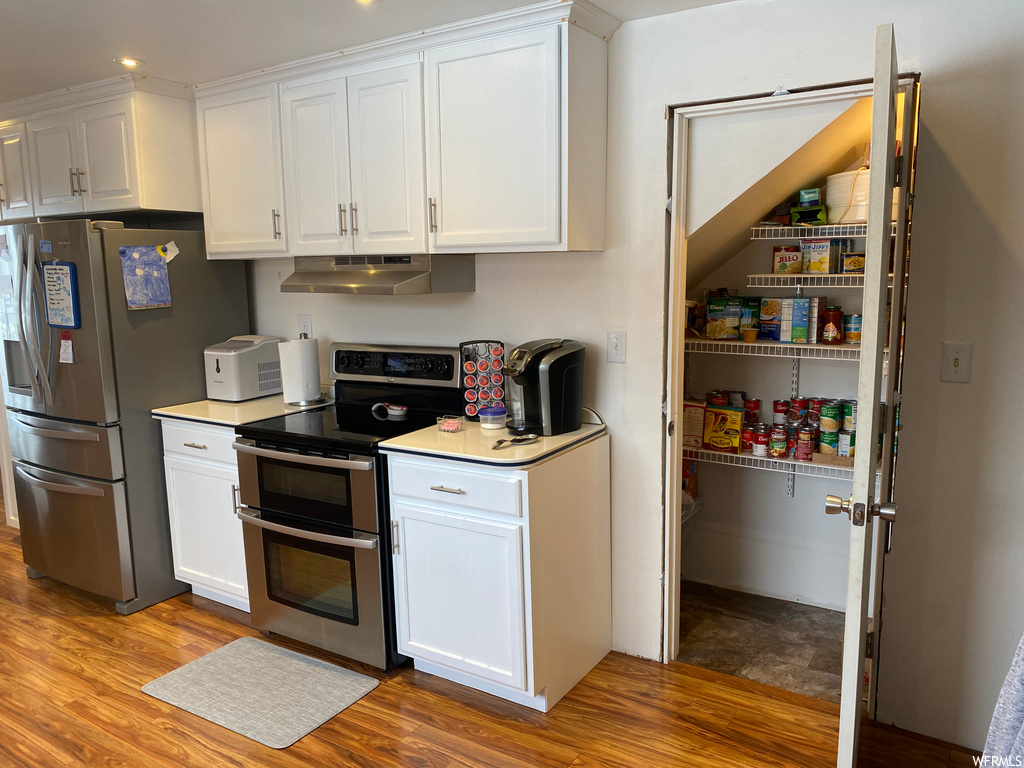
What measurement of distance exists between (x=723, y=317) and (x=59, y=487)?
2914mm

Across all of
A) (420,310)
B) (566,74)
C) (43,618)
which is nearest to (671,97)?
(566,74)

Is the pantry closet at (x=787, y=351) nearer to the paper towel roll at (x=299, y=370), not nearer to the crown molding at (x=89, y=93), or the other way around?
the paper towel roll at (x=299, y=370)

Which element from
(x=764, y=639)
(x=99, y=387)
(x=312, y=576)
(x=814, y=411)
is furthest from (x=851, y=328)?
(x=99, y=387)

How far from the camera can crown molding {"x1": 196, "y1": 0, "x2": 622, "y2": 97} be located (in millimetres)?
2283

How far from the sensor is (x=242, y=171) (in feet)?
10.3

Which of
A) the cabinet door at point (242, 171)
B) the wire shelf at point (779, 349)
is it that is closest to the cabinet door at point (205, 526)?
the cabinet door at point (242, 171)

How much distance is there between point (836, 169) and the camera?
3.00m

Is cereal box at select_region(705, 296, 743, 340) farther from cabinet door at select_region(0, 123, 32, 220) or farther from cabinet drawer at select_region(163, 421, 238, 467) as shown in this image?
cabinet door at select_region(0, 123, 32, 220)

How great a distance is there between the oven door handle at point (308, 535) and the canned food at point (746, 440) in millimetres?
1544

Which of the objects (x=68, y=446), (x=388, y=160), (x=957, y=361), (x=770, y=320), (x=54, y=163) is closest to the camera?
(x=957, y=361)

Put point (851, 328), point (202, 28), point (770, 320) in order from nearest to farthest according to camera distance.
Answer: point (202, 28) → point (851, 328) → point (770, 320)

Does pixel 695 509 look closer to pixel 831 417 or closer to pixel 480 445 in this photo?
pixel 831 417

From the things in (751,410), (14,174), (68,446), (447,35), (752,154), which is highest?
(447,35)

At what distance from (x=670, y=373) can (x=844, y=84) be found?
101 centimetres
